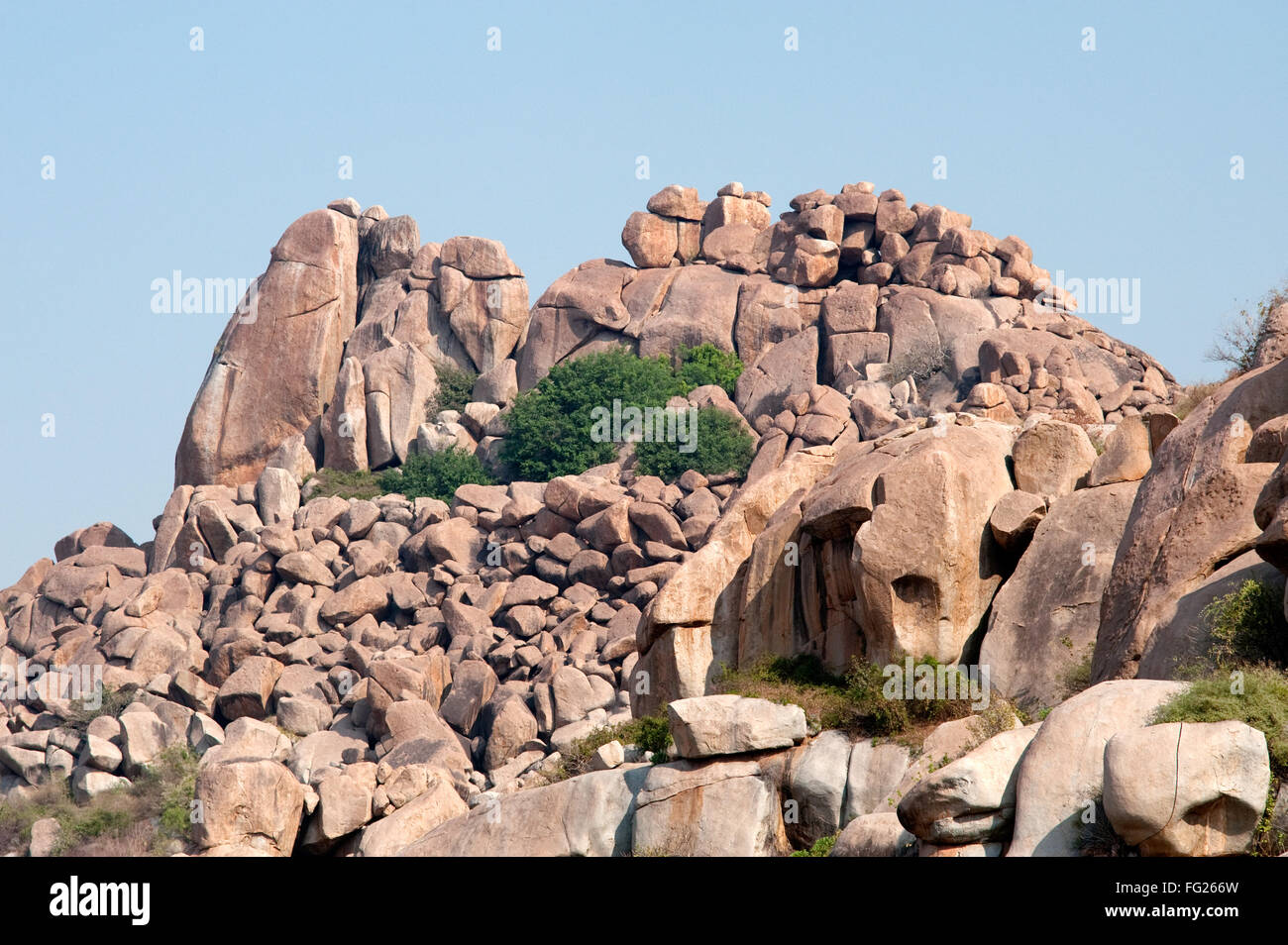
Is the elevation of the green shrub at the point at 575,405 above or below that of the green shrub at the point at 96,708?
above

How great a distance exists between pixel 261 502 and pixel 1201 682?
46.7 meters

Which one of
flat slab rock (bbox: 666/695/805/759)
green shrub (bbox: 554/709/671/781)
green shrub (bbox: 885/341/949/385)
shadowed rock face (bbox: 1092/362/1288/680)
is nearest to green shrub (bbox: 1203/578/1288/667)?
shadowed rock face (bbox: 1092/362/1288/680)

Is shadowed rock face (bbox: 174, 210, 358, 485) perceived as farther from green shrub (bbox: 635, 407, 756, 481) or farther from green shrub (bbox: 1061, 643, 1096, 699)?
green shrub (bbox: 1061, 643, 1096, 699)

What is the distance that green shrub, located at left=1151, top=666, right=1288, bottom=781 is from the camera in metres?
14.2

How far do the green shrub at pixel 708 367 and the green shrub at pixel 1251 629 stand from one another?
44460mm

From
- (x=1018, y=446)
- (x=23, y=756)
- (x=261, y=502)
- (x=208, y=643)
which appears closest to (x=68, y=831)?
(x=23, y=756)

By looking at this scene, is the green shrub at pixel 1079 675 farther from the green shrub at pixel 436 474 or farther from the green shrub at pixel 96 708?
the green shrub at pixel 436 474

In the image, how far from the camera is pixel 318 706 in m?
43.2

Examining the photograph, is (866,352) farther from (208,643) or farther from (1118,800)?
(1118,800)

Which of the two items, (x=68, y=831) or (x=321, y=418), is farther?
(x=321, y=418)

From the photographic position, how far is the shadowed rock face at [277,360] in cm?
6269

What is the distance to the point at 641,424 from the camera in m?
59.1
